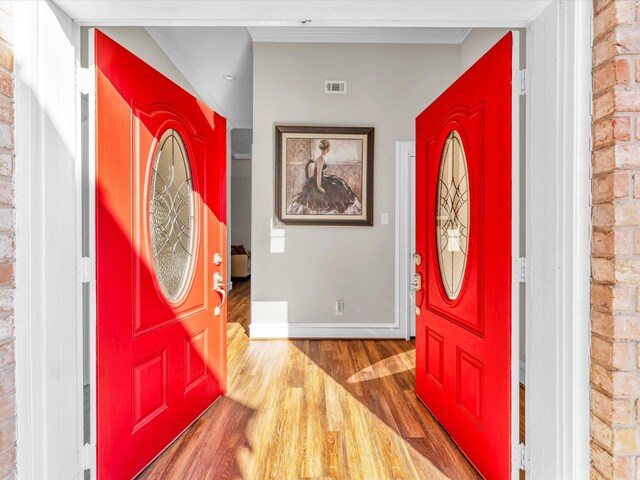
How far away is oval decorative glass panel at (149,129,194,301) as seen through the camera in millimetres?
1804

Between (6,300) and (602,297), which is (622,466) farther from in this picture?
(6,300)

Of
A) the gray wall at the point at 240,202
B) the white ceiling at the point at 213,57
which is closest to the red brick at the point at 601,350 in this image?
the white ceiling at the point at 213,57

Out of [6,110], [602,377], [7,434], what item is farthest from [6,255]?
[602,377]

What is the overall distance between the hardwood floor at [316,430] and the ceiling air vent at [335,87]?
8.74 ft

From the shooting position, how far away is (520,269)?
4.58 feet

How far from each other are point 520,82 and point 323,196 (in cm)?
249

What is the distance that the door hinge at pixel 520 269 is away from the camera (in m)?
1.38

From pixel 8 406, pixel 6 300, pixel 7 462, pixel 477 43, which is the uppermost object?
pixel 477 43

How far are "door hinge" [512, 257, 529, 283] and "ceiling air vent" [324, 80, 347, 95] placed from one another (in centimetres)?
291

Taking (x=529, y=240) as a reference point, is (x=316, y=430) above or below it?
below

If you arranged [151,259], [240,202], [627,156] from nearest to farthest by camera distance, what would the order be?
[627,156]
[151,259]
[240,202]

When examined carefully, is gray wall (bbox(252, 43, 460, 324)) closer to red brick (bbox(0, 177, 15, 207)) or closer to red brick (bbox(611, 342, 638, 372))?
red brick (bbox(0, 177, 15, 207))

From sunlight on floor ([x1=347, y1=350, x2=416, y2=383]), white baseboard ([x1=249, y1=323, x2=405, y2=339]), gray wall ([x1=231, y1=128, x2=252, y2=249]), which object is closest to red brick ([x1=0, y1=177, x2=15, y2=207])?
sunlight on floor ([x1=347, y1=350, x2=416, y2=383])

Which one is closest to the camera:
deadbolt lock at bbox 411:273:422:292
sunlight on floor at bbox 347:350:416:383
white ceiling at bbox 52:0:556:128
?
white ceiling at bbox 52:0:556:128
